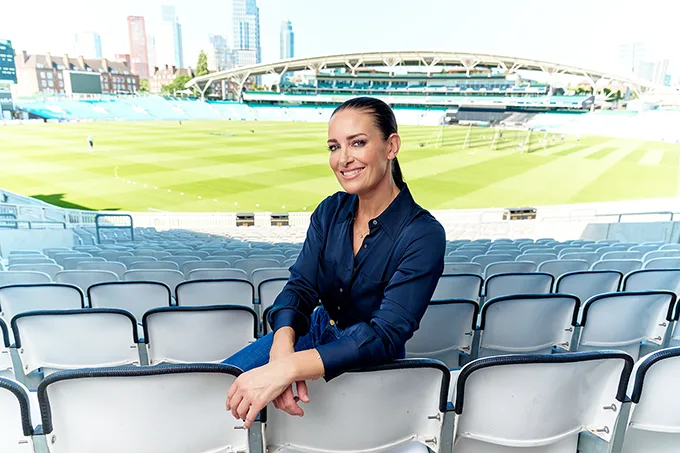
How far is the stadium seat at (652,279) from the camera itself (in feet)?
11.8

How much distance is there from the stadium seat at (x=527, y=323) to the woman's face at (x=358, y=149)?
143cm

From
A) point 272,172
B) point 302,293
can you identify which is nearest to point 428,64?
point 272,172

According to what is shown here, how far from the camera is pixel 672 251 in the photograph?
5566 millimetres

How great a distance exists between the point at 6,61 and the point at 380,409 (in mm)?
53342

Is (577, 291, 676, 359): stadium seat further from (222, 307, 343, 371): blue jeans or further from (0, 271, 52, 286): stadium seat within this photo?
(0, 271, 52, 286): stadium seat

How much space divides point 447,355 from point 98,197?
19.3 metres

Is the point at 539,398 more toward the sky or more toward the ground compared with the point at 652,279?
more toward the sky

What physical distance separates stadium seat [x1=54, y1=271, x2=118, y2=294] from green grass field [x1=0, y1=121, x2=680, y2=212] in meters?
13.0

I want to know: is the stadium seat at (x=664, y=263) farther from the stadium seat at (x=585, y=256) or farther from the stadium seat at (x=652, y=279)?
the stadium seat at (x=652, y=279)

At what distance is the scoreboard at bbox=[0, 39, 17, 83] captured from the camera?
38.9 metres

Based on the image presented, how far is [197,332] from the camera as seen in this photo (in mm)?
2439

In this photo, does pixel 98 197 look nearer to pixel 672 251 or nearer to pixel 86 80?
pixel 672 251

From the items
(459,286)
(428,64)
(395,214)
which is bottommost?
(459,286)

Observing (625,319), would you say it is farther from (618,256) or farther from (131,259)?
(131,259)
